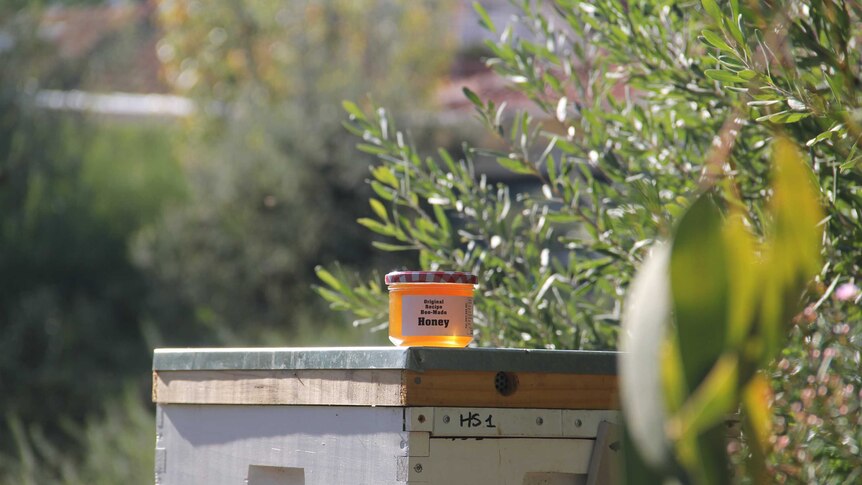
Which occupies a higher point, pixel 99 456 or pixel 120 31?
pixel 120 31

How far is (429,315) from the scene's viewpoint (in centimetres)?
213

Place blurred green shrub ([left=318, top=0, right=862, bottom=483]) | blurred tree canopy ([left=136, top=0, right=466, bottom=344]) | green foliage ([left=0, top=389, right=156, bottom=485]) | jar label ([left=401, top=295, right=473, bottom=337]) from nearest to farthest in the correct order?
jar label ([left=401, top=295, right=473, bottom=337]) < blurred green shrub ([left=318, top=0, right=862, bottom=483]) < green foliage ([left=0, top=389, right=156, bottom=485]) < blurred tree canopy ([left=136, top=0, right=466, bottom=344])

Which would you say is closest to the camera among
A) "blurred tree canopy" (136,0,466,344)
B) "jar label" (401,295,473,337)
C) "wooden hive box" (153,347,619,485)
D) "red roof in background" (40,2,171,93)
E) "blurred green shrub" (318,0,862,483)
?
"wooden hive box" (153,347,619,485)

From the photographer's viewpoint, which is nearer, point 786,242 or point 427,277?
point 786,242

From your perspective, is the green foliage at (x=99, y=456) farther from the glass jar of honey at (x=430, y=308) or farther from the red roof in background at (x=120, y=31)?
the red roof in background at (x=120, y=31)

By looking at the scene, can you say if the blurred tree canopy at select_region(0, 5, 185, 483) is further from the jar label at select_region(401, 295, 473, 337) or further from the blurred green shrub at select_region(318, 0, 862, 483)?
the jar label at select_region(401, 295, 473, 337)

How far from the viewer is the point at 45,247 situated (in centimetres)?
827

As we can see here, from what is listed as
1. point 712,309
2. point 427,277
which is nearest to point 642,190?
point 427,277

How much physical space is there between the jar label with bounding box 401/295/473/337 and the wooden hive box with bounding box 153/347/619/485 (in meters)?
0.13

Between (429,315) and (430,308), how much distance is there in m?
0.01

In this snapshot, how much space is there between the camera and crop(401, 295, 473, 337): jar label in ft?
6.97

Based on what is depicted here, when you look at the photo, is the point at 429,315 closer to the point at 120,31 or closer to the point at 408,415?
the point at 408,415

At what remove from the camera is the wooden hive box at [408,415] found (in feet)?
6.47

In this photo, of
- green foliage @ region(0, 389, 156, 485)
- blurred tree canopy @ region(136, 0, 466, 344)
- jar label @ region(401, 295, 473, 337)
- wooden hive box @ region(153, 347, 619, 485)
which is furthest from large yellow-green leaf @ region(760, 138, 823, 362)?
blurred tree canopy @ region(136, 0, 466, 344)
